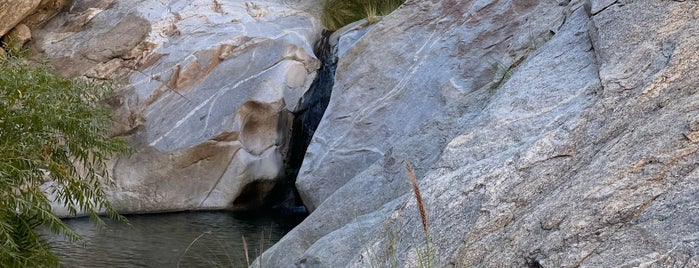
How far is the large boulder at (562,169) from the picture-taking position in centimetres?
293

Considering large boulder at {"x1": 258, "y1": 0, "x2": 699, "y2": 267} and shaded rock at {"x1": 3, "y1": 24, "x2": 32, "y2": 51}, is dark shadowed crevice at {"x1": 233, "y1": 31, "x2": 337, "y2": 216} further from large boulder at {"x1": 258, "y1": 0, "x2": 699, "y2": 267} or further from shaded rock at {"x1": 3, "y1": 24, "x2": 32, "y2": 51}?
large boulder at {"x1": 258, "y1": 0, "x2": 699, "y2": 267}

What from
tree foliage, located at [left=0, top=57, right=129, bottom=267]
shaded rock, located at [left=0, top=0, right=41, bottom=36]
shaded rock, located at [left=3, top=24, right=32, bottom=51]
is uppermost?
tree foliage, located at [left=0, top=57, right=129, bottom=267]

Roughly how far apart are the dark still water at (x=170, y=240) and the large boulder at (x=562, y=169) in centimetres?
215

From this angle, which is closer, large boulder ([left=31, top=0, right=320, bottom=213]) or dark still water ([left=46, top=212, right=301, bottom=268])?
dark still water ([left=46, top=212, right=301, bottom=268])

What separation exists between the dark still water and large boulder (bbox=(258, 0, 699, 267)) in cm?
215

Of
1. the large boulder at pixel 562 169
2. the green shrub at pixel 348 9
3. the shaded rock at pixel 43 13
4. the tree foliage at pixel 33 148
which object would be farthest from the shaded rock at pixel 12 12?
the large boulder at pixel 562 169

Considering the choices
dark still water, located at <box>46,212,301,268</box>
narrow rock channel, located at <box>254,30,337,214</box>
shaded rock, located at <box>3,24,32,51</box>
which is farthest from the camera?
shaded rock, located at <box>3,24,32,51</box>

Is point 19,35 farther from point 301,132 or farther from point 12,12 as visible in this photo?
point 301,132

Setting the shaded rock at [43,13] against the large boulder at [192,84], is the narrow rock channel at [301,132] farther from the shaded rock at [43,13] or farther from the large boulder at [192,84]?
the shaded rock at [43,13]

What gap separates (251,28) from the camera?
12617mm

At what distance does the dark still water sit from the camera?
8102 millimetres

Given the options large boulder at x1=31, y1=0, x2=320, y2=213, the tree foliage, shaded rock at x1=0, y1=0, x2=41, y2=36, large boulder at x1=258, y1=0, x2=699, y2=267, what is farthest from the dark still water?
shaded rock at x1=0, y1=0, x2=41, y2=36

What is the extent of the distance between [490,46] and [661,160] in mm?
6283

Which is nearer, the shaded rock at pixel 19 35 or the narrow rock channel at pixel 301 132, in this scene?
the narrow rock channel at pixel 301 132
